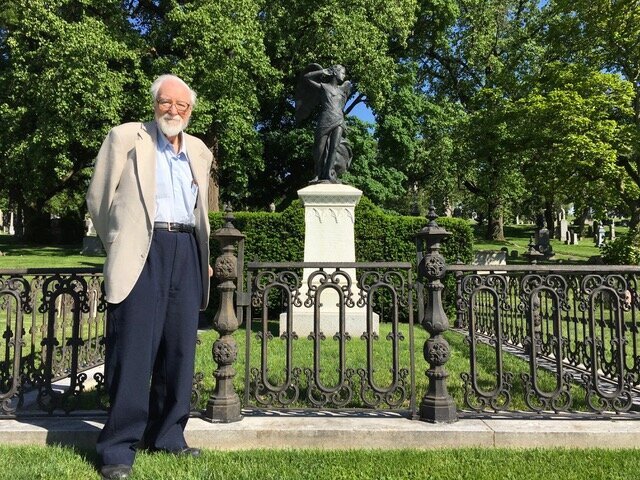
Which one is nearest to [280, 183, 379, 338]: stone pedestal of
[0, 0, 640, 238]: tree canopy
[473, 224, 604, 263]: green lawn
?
[0, 0, 640, 238]: tree canopy

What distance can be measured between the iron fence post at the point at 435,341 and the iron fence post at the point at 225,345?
146cm

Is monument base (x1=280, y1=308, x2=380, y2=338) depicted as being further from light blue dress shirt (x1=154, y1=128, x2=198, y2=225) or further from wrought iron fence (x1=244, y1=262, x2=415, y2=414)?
light blue dress shirt (x1=154, y1=128, x2=198, y2=225)

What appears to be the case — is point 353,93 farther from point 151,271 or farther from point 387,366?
point 151,271

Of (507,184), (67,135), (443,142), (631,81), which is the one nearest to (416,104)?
(443,142)

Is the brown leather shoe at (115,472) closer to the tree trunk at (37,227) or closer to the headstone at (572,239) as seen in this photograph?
the tree trunk at (37,227)

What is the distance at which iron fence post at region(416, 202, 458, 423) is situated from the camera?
362 cm

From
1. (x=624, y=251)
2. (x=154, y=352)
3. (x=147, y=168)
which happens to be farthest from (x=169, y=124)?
(x=624, y=251)

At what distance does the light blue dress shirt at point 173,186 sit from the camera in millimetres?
3041

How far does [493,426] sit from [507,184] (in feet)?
73.8

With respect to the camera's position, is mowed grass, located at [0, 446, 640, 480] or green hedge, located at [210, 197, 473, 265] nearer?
mowed grass, located at [0, 446, 640, 480]

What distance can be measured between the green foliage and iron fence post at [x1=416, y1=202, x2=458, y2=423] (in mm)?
10829

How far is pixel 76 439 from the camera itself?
3381 millimetres

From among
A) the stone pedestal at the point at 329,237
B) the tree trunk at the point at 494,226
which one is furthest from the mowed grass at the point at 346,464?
the tree trunk at the point at 494,226

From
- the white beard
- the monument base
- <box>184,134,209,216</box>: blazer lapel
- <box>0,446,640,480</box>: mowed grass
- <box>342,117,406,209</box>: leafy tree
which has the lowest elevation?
<box>0,446,640,480</box>: mowed grass
